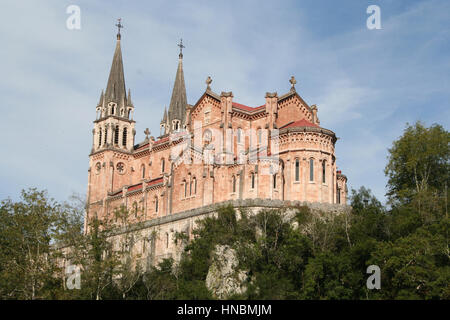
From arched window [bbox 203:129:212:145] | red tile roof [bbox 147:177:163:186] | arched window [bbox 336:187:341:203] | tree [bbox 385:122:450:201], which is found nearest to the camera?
tree [bbox 385:122:450:201]

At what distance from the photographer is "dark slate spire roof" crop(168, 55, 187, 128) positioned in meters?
111

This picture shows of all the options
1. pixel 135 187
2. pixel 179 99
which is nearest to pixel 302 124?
pixel 135 187

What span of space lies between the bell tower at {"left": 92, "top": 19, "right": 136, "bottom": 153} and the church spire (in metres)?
12.9

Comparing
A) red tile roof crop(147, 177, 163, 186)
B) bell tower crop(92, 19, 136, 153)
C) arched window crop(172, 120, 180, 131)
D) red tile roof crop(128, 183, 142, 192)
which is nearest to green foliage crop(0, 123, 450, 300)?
red tile roof crop(147, 177, 163, 186)

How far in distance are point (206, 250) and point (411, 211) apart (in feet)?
53.9

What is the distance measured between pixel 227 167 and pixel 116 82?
106ft

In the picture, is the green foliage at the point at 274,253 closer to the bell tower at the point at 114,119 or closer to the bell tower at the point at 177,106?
the bell tower at the point at 114,119

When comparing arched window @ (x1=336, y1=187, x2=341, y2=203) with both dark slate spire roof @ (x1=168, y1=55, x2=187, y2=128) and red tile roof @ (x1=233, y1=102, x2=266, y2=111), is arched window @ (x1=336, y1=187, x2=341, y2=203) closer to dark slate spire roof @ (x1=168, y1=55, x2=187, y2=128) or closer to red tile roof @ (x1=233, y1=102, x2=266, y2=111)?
red tile roof @ (x1=233, y1=102, x2=266, y2=111)

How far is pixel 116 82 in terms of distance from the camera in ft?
322

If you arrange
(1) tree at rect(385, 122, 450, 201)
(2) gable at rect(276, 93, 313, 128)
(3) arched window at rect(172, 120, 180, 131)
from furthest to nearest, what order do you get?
(3) arched window at rect(172, 120, 180, 131) < (2) gable at rect(276, 93, 313, 128) < (1) tree at rect(385, 122, 450, 201)

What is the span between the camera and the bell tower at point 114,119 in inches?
3711

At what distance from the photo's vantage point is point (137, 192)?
3302 inches

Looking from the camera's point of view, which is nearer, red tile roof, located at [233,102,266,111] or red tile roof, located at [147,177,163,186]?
red tile roof, located at [233,102,266,111]

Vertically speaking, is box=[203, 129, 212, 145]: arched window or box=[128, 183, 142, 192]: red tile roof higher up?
box=[203, 129, 212, 145]: arched window
